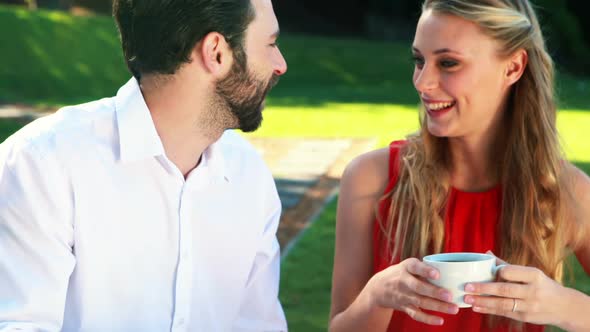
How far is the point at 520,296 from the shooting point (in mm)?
2439

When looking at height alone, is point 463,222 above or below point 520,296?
below

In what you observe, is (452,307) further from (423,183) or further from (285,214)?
(285,214)

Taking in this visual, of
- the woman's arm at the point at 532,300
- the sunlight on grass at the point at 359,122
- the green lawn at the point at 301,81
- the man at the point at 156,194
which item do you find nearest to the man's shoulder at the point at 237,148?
the man at the point at 156,194

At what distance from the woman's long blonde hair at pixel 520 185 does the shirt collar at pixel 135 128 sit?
3.02 ft

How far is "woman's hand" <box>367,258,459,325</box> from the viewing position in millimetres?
2369

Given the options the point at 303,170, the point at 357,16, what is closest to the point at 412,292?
the point at 303,170

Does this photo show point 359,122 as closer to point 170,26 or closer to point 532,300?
point 170,26

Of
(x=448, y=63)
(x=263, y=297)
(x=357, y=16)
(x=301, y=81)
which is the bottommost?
(x=357, y=16)

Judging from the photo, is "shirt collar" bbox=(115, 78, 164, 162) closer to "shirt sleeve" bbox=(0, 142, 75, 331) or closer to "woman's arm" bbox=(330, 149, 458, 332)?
"shirt sleeve" bbox=(0, 142, 75, 331)

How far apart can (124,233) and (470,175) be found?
1.32 meters

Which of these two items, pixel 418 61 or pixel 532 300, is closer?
pixel 532 300

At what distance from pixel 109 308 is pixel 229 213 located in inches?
18.6

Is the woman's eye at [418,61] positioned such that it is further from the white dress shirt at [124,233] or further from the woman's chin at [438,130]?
the white dress shirt at [124,233]

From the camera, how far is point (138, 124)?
2.80 meters
